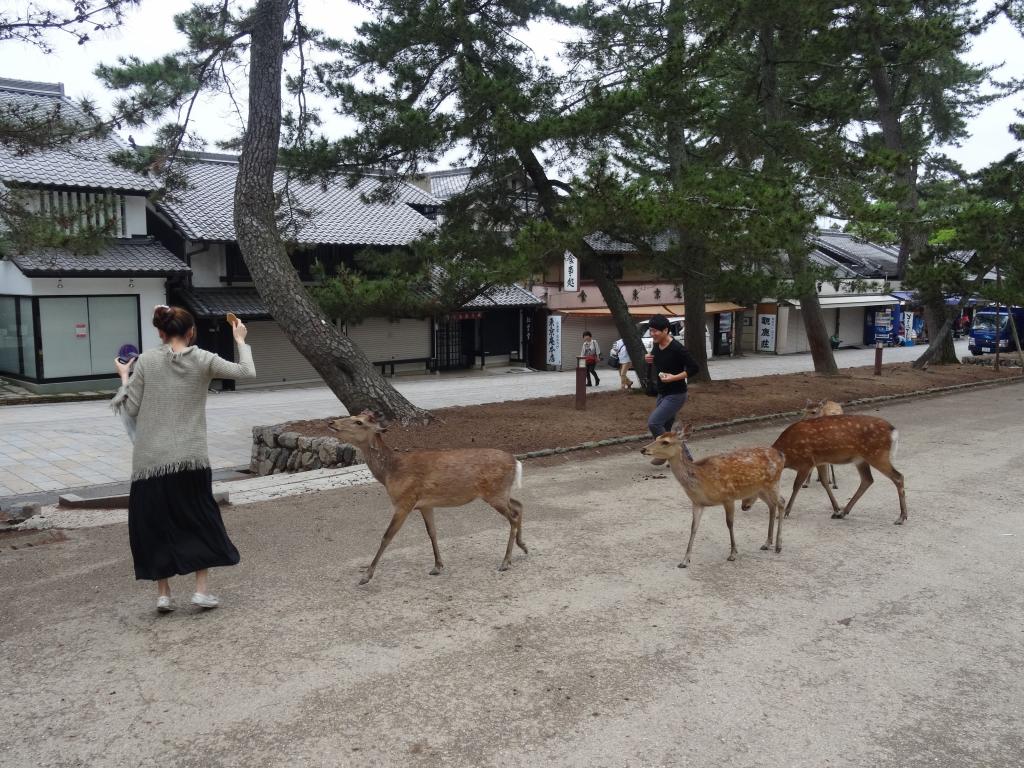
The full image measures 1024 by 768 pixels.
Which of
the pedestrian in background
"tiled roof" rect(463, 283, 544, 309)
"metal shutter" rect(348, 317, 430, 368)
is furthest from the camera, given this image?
"tiled roof" rect(463, 283, 544, 309)

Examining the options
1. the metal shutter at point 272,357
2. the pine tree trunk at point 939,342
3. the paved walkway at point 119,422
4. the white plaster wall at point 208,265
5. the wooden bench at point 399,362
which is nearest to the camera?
the paved walkway at point 119,422

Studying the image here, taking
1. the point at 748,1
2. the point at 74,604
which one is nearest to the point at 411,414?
the point at 74,604

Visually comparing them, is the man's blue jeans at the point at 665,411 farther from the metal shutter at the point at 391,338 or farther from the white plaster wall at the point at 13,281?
the metal shutter at the point at 391,338

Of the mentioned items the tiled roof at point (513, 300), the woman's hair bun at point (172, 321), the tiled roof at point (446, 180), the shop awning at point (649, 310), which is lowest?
the woman's hair bun at point (172, 321)

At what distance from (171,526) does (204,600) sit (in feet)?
1.78

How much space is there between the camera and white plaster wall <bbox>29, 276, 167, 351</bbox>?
2034 cm

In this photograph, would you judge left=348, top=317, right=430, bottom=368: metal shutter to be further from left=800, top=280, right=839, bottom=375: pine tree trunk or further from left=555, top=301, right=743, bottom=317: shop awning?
left=800, top=280, right=839, bottom=375: pine tree trunk

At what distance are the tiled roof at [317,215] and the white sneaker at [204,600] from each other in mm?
17222

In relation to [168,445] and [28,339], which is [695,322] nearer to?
[168,445]

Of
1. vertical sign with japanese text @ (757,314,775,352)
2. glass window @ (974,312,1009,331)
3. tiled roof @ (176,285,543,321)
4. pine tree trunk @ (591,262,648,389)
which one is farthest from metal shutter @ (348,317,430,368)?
glass window @ (974,312,1009,331)

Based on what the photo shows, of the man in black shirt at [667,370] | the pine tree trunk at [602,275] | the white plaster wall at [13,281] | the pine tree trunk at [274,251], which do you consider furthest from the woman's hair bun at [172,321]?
the white plaster wall at [13,281]

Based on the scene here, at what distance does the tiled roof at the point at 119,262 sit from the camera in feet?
65.0

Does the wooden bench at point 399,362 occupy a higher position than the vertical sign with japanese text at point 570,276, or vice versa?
the vertical sign with japanese text at point 570,276

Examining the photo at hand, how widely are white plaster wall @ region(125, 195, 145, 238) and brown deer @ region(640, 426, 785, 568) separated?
2031cm
